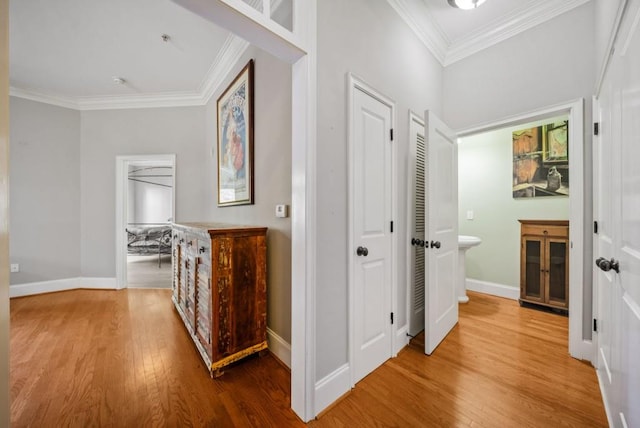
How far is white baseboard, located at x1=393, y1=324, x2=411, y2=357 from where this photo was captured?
1.94 meters

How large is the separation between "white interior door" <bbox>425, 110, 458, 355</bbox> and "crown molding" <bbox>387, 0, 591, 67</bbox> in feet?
2.94

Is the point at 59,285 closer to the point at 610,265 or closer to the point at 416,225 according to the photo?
the point at 416,225

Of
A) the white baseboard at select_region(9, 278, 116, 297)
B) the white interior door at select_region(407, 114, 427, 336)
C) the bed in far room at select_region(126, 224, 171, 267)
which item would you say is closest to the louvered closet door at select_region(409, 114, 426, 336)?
the white interior door at select_region(407, 114, 427, 336)

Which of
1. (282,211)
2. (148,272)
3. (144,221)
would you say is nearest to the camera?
(282,211)

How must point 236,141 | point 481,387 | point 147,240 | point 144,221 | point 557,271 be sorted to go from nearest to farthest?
point 481,387
point 236,141
point 557,271
point 147,240
point 144,221

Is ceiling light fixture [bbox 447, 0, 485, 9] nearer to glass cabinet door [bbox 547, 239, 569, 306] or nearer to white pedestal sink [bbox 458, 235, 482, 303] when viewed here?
white pedestal sink [bbox 458, 235, 482, 303]

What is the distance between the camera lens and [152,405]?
142 cm

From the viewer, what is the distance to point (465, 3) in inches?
76.9

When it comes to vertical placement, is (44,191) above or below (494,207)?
above

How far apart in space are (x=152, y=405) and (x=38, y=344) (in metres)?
1.56

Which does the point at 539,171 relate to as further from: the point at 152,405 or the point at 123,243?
the point at 123,243

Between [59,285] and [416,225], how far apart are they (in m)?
4.95

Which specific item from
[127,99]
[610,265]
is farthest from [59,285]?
[610,265]

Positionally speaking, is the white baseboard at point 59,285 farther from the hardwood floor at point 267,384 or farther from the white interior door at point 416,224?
the white interior door at point 416,224
